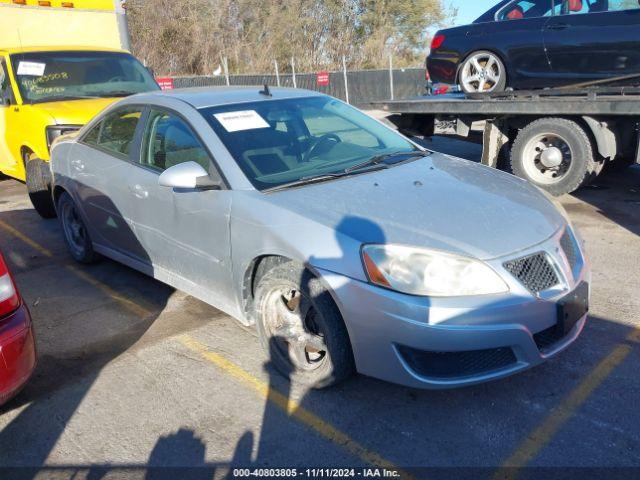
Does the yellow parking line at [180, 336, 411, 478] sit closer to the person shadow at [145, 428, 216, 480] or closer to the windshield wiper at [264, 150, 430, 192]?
the person shadow at [145, 428, 216, 480]

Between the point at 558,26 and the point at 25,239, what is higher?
the point at 558,26

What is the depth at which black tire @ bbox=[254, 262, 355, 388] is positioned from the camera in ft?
9.34

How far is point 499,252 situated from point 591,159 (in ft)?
15.0

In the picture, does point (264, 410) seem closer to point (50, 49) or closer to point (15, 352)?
point (15, 352)

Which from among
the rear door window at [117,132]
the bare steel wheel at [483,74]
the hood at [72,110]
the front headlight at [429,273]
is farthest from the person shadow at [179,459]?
the bare steel wheel at [483,74]

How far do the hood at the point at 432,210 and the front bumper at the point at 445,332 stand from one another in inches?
9.1

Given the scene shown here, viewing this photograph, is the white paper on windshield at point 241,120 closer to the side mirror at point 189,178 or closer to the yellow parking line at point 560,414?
the side mirror at point 189,178

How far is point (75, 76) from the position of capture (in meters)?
7.57

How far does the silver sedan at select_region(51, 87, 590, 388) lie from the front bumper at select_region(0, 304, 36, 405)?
1.10 m

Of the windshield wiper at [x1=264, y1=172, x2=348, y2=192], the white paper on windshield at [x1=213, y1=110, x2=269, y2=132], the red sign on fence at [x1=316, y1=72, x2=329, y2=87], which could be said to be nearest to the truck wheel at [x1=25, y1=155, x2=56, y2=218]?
the white paper on windshield at [x1=213, y1=110, x2=269, y2=132]

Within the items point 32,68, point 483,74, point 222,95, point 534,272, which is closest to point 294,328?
point 534,272

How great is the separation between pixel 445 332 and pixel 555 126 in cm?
498

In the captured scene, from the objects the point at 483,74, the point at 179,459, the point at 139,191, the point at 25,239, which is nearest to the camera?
the point at 179,459

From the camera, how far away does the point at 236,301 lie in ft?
11.3
